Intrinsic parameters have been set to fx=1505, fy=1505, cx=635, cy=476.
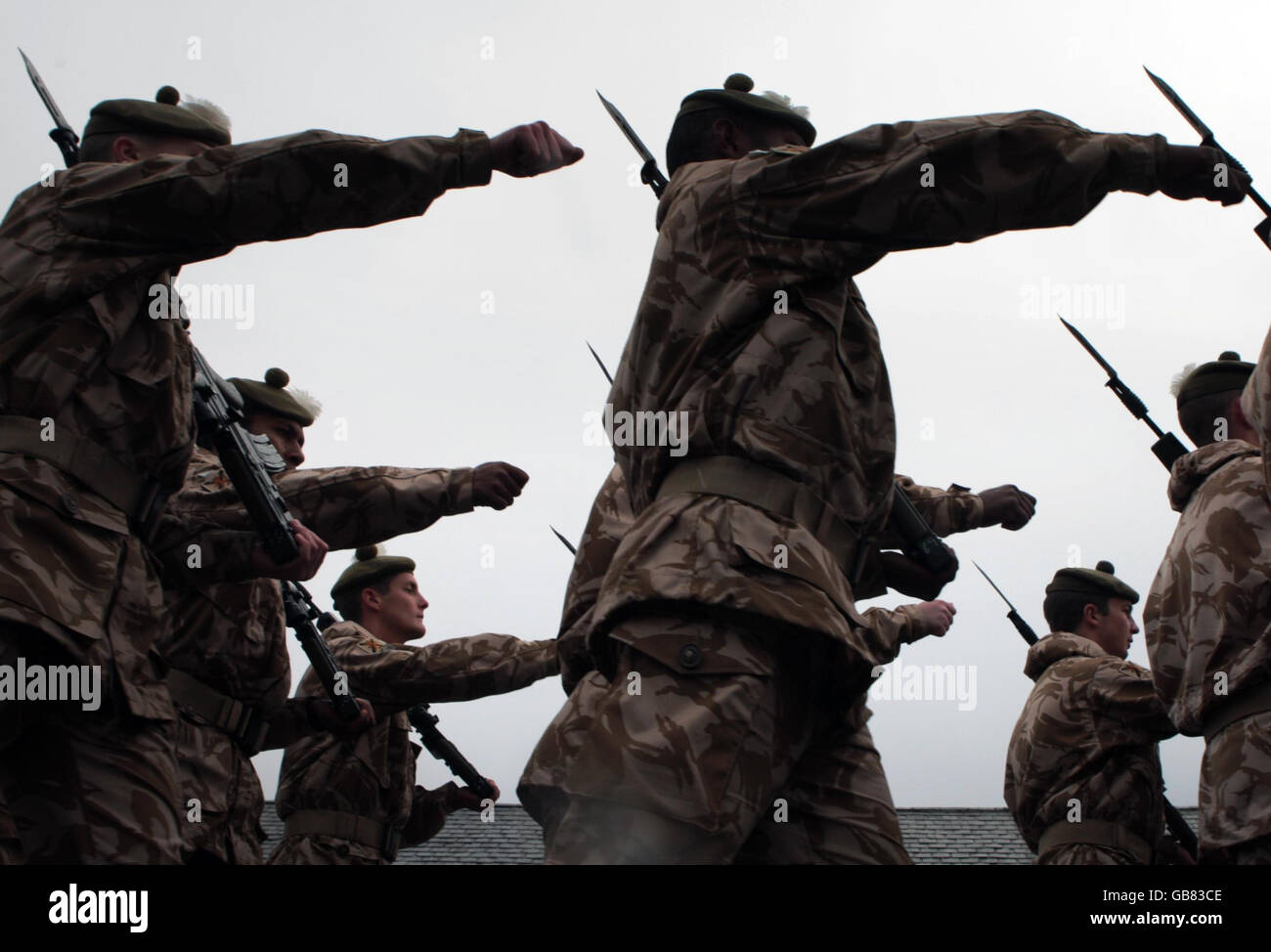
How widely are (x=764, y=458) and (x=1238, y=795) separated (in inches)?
80.6

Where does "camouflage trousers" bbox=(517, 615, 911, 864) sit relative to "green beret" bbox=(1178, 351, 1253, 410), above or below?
below

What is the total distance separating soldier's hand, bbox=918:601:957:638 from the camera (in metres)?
5.32

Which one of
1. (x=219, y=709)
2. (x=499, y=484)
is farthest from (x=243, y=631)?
(x=499, y=484)

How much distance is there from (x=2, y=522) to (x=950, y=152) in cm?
266

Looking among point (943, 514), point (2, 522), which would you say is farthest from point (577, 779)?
point (943, 514)

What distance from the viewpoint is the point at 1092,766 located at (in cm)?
718

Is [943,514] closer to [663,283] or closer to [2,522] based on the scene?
[663,283]

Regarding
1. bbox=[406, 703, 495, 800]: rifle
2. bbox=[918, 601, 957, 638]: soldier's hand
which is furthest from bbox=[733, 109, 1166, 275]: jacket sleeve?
bbox=[406, 703, 495, 800]: rifle

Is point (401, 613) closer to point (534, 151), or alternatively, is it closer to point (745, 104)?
point (745, 104)

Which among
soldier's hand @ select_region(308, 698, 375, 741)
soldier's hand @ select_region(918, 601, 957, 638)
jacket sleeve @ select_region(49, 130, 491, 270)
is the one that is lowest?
soldier's hand @ select_region(308, 698, 375, 741)

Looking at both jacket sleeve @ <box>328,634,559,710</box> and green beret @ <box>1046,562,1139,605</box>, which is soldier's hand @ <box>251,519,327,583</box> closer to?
jacket sleeve @ <box>328,634,559,710</box>

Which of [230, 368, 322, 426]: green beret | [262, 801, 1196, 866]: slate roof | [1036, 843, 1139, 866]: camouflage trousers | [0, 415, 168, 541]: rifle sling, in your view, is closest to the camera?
[0, 415, 168, 541]: rifle sling

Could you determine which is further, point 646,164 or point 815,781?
point 646,164

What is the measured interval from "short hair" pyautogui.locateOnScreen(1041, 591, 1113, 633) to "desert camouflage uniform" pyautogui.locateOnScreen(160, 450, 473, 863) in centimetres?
390
